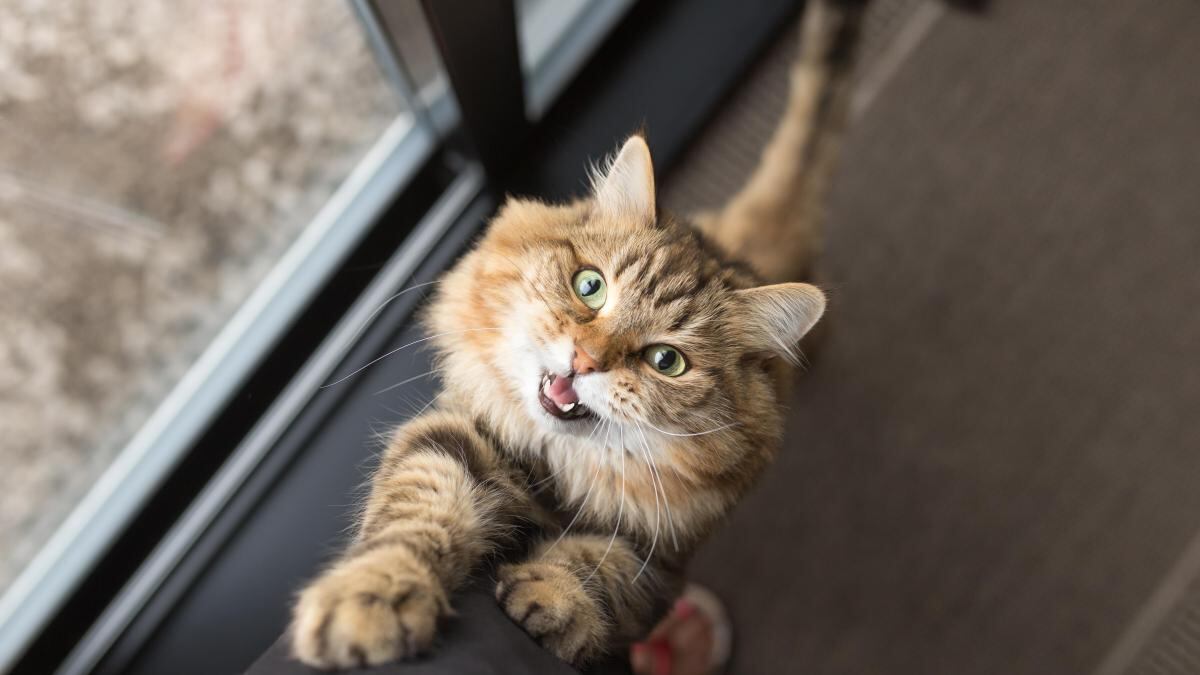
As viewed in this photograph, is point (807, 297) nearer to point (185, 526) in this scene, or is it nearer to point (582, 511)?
point (582, 511)

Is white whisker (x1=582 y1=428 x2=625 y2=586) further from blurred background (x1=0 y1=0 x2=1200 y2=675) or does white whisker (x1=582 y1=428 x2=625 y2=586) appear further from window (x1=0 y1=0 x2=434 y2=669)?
window (x1=0 y1=0 x2=434 y2=669)

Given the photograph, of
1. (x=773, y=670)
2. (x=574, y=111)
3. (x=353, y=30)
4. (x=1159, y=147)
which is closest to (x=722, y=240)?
(x=574, y=111)

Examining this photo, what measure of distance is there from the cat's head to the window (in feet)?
1.60

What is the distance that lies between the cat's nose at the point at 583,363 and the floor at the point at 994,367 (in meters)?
0.83

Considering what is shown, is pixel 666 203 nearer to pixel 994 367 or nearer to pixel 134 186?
pixel 994 367

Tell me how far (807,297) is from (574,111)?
0.91 meters

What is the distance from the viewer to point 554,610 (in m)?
0.83

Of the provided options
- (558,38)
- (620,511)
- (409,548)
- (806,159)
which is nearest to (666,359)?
(620,511)

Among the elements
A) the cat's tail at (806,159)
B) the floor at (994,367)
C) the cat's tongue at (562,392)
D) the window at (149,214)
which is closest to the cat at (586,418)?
the cat's tongue at (562,392)

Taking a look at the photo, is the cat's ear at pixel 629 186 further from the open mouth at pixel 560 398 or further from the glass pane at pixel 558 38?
the glass pane at pixel 558 38

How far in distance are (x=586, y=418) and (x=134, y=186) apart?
0.83 m

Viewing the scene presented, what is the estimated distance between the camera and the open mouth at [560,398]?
2.77ft

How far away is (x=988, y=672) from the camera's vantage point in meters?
1.48

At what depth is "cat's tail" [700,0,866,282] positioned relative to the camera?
1.29 m
